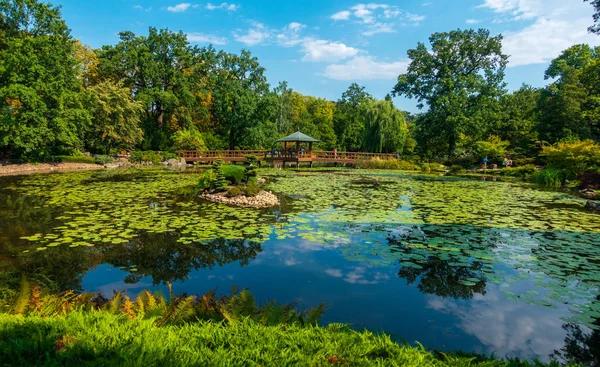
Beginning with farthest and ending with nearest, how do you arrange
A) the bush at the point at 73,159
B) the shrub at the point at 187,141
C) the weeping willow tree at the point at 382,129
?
the weeping willow tree at the point at 382,129
the shrub at the point at 187,141
the bush at the point at 73,159

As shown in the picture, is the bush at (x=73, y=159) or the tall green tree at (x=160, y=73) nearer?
the bush at (x=73, y=159)

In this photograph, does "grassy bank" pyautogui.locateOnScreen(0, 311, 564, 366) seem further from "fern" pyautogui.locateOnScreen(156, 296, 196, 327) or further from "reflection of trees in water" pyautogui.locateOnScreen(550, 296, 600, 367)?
"reflection of trees in water" pyautogui.locateOnScreen(550, 296, 600, 367)

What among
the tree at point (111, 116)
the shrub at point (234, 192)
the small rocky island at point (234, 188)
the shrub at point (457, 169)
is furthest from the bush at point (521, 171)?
the tree at point (111, 116)

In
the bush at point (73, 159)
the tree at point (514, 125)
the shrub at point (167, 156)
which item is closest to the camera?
the bush at point (73, 159)

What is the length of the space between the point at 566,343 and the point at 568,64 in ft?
136

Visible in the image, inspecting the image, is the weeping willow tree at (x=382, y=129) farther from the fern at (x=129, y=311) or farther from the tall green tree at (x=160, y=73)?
the fern at (x=129, y=311)

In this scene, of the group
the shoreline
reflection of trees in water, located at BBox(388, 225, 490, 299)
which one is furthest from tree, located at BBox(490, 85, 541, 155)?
the shoreline

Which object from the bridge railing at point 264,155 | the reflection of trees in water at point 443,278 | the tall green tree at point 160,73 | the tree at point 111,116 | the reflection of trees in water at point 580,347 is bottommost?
the reflection of trees in water at point 580,347

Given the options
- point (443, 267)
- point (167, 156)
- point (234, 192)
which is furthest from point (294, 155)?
point (443, 267)

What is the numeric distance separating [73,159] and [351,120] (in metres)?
31.7

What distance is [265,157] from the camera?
1138 inches

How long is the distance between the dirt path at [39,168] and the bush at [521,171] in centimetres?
2822

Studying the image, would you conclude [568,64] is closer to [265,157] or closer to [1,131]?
[265,157]

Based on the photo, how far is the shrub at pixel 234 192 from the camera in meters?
10.2
